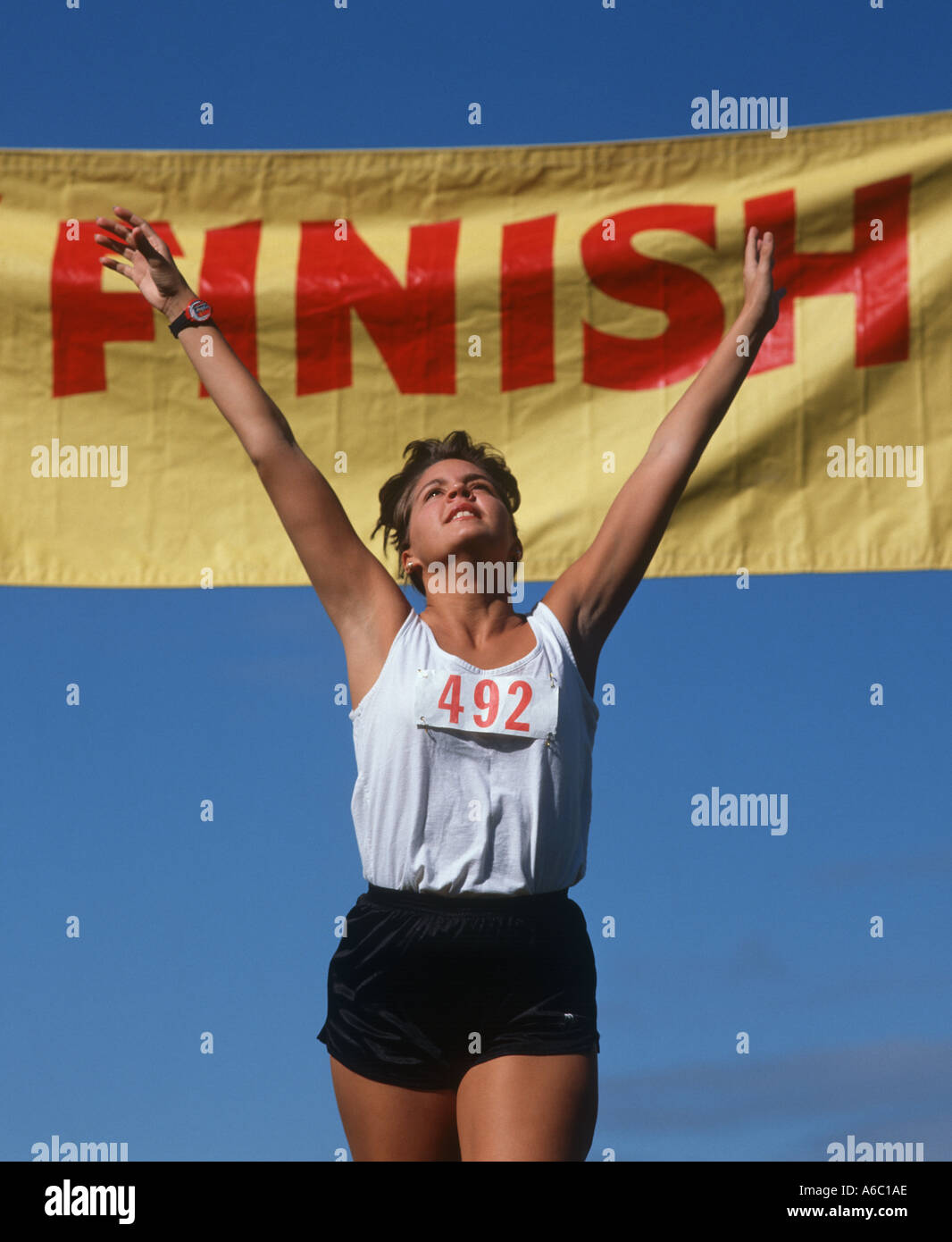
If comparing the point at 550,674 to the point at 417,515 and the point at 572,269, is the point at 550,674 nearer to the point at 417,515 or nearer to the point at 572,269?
the point at 417,515

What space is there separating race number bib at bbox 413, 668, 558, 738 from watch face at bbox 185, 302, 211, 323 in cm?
124

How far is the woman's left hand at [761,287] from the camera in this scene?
4.79m

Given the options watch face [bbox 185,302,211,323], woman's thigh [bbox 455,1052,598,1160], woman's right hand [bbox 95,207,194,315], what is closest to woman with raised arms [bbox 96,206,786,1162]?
woman's thigh [bbox 455,1052,598,1160]

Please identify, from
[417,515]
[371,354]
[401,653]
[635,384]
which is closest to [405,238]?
[371,354]

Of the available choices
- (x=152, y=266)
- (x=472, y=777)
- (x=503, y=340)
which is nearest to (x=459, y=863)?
(x=472, y=777)

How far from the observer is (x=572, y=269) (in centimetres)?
657

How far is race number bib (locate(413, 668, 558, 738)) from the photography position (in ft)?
13.0

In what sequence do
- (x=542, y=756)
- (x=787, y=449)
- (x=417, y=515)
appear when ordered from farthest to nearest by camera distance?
(x=787, y=449) < (x=417, y=515) < (x=542, y=756)

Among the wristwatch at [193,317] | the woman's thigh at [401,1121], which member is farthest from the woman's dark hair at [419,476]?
the woman's thigh at [401,1121]

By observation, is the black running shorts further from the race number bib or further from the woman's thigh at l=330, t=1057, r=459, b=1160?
the race number bib

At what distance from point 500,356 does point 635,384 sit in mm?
557

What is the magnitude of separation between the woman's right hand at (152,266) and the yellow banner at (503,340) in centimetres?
171

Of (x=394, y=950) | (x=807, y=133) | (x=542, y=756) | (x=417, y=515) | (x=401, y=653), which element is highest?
(x=807, y=133)

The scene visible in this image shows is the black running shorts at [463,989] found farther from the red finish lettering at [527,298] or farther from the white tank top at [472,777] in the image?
the red finish lettering at [527,298]
